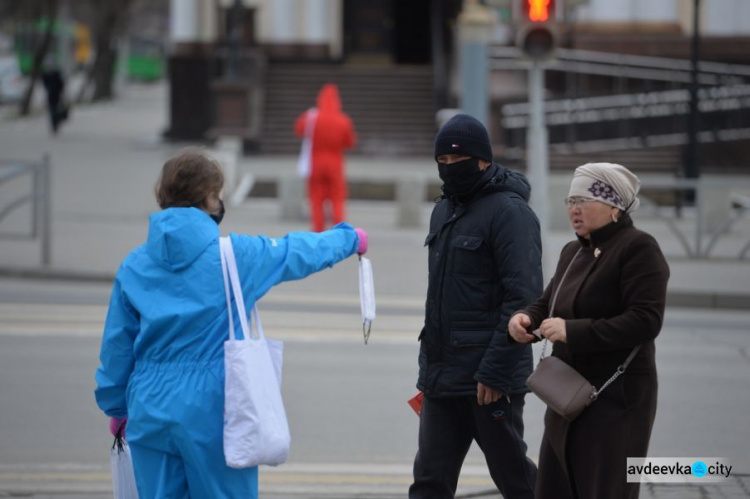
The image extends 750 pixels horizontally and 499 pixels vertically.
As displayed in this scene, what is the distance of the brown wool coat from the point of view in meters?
4.38

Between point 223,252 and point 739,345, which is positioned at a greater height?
point 223,252

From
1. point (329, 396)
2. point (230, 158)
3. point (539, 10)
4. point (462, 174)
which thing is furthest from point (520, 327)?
point (230, 158)

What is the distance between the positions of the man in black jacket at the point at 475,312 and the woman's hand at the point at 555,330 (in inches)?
16.0

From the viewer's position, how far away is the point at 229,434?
4.25 m

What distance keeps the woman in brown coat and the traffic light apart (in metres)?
7.41

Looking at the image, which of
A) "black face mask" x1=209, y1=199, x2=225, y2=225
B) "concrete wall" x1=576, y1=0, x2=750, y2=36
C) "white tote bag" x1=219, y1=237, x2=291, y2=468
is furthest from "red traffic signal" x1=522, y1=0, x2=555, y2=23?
"concrete wall" x1=576, y1=0, x2=750, y2=36

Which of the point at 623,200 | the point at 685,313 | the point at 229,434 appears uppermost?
the point at 623,200

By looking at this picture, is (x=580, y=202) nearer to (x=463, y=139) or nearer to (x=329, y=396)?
(x=463, y=139)

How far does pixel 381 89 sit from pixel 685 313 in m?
20.6

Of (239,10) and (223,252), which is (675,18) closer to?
(239,10)

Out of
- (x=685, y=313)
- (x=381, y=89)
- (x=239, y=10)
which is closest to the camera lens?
→ (x=685, y=313)

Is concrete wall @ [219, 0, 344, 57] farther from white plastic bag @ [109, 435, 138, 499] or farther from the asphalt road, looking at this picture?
white plastic bag @ [109, 435, 138, 499]

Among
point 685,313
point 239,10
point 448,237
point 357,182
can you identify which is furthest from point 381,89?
point 448,237

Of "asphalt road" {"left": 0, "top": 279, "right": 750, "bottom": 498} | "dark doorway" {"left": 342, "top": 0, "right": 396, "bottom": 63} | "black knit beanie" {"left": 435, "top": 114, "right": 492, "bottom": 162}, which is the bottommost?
"asphalt road" {"left": 0, "top": 279, "right": 750, "bottom": 498}
